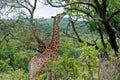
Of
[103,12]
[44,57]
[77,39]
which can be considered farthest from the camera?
[77,39]

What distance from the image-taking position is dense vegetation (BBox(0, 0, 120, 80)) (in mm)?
7898

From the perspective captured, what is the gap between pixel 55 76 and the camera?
348 inches

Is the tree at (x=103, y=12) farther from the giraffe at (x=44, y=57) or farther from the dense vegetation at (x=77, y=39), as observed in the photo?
the giraffe at (x=44, y=57)

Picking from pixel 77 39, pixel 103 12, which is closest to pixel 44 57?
pixel 103 12

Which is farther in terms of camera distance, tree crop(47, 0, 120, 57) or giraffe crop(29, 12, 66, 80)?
tree crop(47, 0, 120, 57)

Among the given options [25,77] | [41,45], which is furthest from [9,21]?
[25,77]

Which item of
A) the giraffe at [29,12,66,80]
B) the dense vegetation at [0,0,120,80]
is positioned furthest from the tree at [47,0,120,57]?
the giraffe at [29,12,66,80]

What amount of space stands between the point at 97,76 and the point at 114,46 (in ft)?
18.3

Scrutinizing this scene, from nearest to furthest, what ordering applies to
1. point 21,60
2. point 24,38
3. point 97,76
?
point 97,76 < point 24,38 < point 21,60

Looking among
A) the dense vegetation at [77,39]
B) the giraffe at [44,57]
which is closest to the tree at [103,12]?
the dense vegetation at [77,39]

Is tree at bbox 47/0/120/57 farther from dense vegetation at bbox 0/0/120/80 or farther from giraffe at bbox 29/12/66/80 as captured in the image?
giraffe at bbox 29/12/66/80

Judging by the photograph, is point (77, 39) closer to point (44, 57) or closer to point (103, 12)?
point (103, 12)

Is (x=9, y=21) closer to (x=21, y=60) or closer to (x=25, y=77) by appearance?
(x=25, y=77)

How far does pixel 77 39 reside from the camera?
58.3 feet
